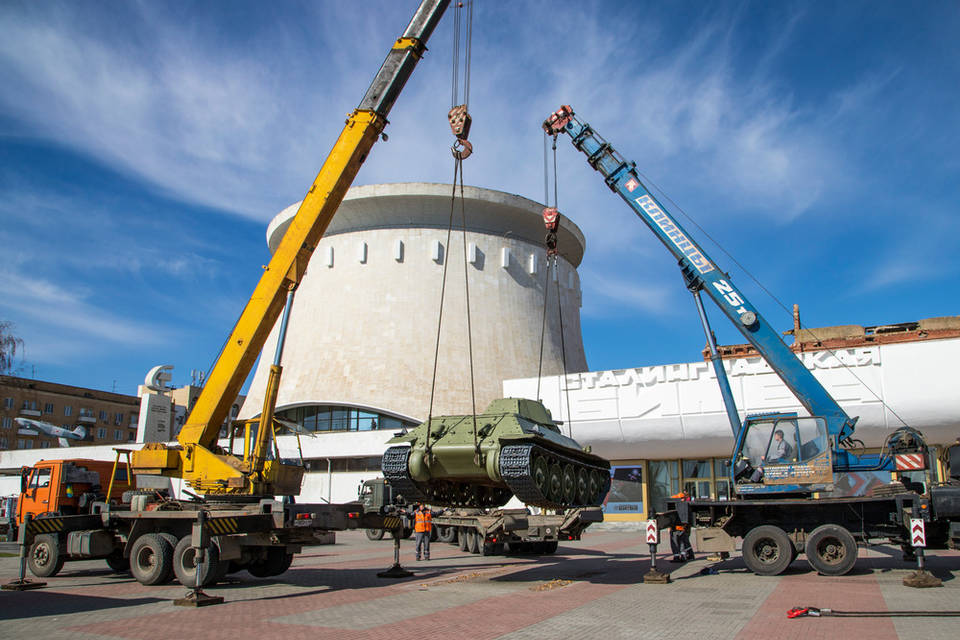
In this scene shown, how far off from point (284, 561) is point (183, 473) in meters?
2.92

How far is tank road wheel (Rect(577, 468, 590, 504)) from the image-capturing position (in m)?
14.1

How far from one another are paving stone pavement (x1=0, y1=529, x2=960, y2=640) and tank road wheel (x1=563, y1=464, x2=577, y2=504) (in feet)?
4.63

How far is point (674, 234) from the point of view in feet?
58.0

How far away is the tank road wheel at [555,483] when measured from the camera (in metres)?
12.6

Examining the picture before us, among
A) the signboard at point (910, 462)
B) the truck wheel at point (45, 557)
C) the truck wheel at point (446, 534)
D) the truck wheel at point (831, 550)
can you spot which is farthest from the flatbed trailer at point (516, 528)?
the truck wheel at point (45, 557)

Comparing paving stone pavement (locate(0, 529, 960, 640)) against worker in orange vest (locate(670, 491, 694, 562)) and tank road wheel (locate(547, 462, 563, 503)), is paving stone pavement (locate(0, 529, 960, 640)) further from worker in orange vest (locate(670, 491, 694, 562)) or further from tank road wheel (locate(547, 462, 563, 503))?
tank road wheel (locate(547, 462, 563, 503))

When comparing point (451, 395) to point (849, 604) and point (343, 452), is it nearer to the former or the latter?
point (343, 452)

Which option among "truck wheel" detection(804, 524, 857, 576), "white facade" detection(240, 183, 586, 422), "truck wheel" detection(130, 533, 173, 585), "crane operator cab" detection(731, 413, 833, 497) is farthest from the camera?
"white facade" detection(240, 183, 586, 422)

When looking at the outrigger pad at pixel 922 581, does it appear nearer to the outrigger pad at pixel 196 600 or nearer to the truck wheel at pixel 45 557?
the outrigger pad at pixel 196 600

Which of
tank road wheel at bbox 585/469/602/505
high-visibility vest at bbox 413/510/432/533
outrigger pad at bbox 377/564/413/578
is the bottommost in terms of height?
outrigger pad at bbox 377/564/413/578

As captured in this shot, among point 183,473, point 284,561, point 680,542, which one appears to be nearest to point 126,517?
point 183,473

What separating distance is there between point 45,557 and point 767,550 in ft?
43.5

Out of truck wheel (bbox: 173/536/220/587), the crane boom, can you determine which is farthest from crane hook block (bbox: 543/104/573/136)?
truck wheel (bbox: 173/536/220/587)

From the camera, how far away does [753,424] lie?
14328 mm
